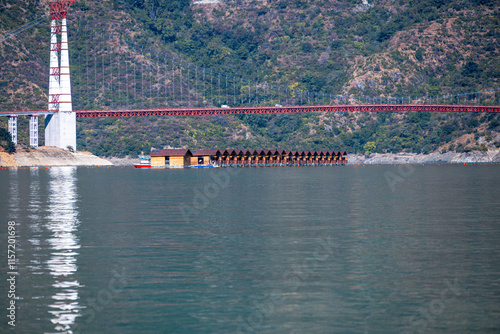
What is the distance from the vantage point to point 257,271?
24203 millimetres

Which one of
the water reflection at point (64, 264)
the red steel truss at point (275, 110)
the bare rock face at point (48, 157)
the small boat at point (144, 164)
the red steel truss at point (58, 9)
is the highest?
the red steel truss at point (58, 9)

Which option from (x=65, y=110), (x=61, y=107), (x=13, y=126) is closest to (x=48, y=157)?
(x=13, y=126)

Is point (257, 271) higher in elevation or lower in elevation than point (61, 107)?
lower

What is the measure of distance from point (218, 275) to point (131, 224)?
15.8 meters

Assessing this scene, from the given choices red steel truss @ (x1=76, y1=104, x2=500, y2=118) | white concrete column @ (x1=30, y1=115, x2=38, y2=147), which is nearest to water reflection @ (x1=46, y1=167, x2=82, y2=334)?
red steel truss @ (x1=76, y1=104, x2=500, y2=118)

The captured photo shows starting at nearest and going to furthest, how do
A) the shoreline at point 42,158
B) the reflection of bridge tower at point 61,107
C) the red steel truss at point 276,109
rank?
the red steel truss at point 276,109 → the shoreline at point 42,158 → the reflection of bridge tower at point 61,107

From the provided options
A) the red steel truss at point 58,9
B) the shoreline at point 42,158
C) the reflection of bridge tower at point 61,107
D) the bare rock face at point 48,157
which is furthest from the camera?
the red steel truss at point 58,9

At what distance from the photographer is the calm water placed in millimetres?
18344

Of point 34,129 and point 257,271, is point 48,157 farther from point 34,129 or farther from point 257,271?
point 257,271

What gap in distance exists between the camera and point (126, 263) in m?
25.9

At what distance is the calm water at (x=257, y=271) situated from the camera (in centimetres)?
1834

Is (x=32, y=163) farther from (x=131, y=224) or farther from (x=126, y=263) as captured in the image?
(x=126, y=263)

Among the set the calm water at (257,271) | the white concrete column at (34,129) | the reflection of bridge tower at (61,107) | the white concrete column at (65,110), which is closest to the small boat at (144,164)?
the reflection of bridge tower at (61,107)

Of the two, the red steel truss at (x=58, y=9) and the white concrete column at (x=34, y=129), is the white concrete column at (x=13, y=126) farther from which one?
the red steel truss at (x=58, y=9)
